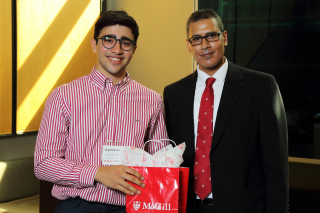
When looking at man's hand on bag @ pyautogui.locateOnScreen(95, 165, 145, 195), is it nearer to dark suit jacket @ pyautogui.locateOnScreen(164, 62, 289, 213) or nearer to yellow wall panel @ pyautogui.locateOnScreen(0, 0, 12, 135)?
dark suit jacket @ pyautogui.locateOnScreen(164, 62, 289, 213)

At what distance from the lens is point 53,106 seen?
159 cm

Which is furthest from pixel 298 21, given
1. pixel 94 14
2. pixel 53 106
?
pixel 53 106

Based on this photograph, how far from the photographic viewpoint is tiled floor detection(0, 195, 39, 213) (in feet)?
10.6

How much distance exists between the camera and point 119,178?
1.47m

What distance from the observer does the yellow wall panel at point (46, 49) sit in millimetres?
3643

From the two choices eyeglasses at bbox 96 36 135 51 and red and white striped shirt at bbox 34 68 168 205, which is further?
eyeglasses at bbox 96 36 135 51

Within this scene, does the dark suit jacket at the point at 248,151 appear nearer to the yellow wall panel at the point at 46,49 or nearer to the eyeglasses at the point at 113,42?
the eyeglasses at the point at 113,42

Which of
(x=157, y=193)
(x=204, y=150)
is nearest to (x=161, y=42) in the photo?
(x=204, y=150)

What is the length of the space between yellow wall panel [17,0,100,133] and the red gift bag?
257 centimetres

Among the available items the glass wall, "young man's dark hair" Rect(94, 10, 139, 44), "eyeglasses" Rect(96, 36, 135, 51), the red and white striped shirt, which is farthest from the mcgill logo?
the glass wall

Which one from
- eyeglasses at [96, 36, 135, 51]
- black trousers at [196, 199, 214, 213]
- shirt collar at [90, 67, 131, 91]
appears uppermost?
eyeglasses at [96, 36, 135, 51]

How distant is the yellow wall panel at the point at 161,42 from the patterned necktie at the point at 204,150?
7.87 ft

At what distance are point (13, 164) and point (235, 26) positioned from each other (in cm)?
309

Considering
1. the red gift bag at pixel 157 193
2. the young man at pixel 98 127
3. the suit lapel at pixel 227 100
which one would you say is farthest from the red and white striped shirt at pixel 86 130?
the suit lapel at pixel 227 100
